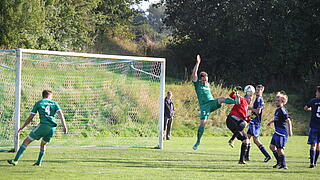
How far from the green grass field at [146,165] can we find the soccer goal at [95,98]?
230cm

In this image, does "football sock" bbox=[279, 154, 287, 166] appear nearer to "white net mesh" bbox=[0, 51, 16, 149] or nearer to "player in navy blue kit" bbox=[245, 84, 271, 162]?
"player in navy blue kit" bbox=[245, 84, 271, 162]

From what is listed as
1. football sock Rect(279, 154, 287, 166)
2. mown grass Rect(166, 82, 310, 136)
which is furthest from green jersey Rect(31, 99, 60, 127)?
mown grass Rect(166, 82, 310, 136)

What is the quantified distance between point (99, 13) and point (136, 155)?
89.1ft

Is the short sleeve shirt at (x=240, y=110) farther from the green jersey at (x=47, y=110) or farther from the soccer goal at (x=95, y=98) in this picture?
the soccer goal at (x=95, y=98)

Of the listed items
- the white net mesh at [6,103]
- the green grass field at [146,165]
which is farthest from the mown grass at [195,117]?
the white net mesh at [6,103]

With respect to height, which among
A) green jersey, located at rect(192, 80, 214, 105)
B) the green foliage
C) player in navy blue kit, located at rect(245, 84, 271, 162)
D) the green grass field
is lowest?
the green grass field

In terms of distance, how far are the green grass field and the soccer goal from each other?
2299 millimetres

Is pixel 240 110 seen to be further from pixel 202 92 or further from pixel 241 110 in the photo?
pixel 202 92

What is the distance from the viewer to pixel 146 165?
12523 millimetres

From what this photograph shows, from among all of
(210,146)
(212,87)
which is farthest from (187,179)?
(212,87)

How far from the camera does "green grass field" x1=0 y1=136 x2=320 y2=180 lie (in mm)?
10914

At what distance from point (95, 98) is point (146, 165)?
7.07 meters

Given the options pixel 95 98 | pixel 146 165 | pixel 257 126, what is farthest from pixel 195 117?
pixel 146 165

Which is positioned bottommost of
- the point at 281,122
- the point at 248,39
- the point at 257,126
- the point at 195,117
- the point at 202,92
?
the point at 195,117
